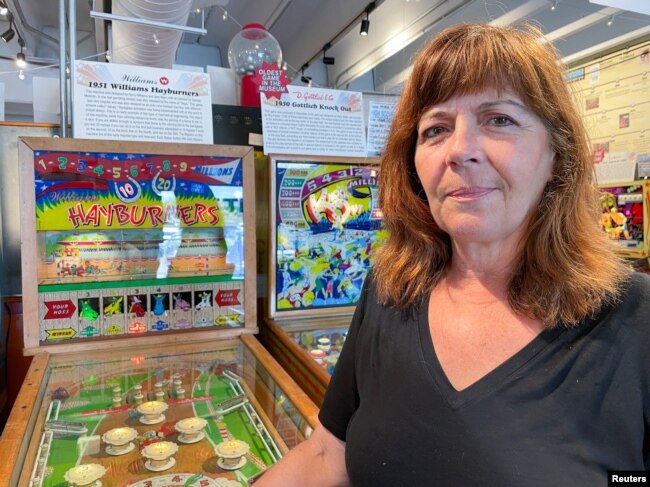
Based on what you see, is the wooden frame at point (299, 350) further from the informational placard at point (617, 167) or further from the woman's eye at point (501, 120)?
the informational placard at point (617, 167)

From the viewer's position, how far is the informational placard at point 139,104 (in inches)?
74.2

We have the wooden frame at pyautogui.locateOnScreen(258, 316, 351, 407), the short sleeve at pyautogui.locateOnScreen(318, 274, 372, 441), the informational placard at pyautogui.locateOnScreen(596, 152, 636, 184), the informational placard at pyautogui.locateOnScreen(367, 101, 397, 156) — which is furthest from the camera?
the informational placard at pyautogui.locateOnScreen(596, 152, 636, 184)

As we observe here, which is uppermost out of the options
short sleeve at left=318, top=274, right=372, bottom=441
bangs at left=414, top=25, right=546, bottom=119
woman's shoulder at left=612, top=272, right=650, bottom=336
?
bangs at left=414, top=25, right=546, bottom=119

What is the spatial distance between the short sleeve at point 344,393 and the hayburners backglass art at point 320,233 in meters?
1.19

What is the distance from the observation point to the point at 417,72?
3.05ft

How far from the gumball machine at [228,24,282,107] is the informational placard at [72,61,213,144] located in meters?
0.39

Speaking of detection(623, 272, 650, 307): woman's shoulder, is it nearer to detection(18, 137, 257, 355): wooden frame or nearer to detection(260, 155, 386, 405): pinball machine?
detection(260, 155, 386, 405): pinball machine

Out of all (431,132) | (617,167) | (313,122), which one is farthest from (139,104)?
(617,167)

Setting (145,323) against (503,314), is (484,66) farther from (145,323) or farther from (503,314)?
(145,323)

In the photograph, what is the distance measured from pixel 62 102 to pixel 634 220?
367cm

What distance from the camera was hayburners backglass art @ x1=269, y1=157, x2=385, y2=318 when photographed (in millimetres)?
2248

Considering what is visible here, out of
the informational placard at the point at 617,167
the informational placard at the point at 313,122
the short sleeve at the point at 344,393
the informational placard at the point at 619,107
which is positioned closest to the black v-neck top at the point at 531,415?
the short sleeve at the point at 344,393

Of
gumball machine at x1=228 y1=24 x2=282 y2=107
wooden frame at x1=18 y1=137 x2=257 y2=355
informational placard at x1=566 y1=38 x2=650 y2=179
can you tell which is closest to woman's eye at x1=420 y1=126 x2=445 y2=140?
wooden frame at x1=18 y1=137 x2=257 y2=355

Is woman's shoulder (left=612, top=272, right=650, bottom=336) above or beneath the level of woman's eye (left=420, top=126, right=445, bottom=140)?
beneath
